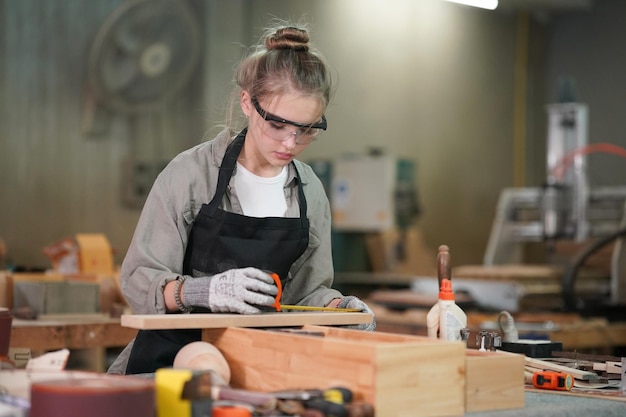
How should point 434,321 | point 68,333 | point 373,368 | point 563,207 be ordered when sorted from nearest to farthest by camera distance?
point 373,368 → point 434,321 → point 68,333 → point 563,207

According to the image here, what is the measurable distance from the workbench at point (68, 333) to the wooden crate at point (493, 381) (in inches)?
82.7

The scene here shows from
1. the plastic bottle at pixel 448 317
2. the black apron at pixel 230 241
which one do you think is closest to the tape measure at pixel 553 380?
the plastic bottle at pixel 448 317

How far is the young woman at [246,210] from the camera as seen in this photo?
245cm

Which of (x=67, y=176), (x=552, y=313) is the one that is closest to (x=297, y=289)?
(x=552, y=313)

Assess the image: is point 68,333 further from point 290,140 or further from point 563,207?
point 563,207

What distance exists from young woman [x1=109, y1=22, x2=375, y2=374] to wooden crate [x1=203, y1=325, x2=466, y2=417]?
31 centimetres

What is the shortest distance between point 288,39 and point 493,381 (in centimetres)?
116

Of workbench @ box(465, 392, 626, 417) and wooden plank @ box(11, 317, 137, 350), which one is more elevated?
workbench @ box(465, 392, 626, 417)

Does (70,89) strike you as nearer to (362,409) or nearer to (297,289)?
(297,289)

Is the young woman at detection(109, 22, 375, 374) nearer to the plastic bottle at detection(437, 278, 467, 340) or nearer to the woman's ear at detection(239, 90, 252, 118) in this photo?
the woman's ear at detection(239, 90, 252, 118)

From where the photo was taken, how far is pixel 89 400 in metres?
1.45

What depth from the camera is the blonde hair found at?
2.51m

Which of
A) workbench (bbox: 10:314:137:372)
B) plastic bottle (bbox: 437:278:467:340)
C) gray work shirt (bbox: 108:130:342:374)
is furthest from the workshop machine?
plastic bottle (bbox: 437:278:467:340)

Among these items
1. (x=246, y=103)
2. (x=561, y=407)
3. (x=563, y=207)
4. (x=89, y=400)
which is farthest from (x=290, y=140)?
(x=563, y=207)
